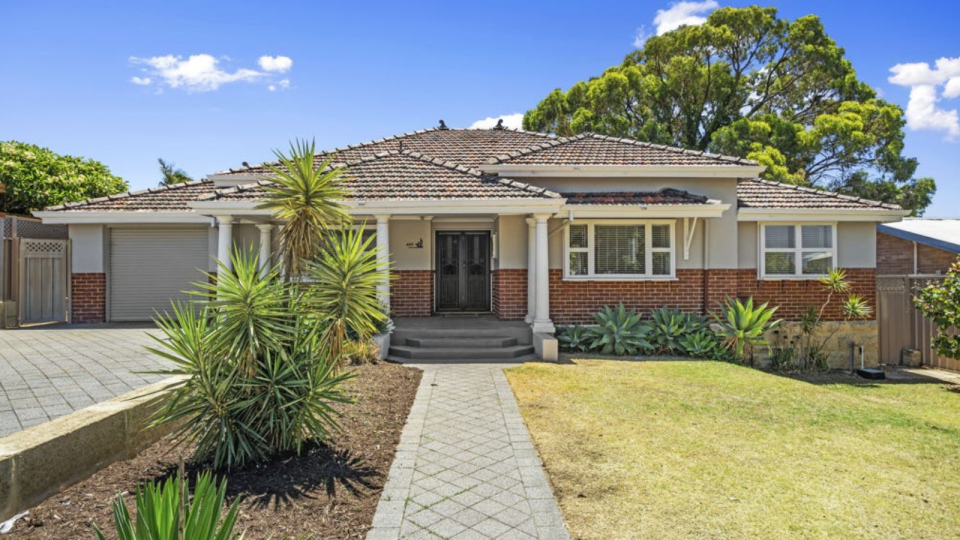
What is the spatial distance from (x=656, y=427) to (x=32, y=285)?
15053 mm

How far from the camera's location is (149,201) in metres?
13.4

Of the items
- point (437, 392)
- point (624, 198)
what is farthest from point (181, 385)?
point (624, 198)

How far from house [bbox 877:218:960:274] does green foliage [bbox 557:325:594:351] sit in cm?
1066

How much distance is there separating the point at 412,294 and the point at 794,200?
31.7 ft

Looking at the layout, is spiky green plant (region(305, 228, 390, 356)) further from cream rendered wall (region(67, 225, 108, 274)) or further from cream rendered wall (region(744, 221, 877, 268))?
cream rendered wall (region(744, 221, 877, 268))

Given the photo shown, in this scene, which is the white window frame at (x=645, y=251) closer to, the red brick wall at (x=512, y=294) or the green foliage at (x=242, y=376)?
the red brick wall at (x=512, y=294)

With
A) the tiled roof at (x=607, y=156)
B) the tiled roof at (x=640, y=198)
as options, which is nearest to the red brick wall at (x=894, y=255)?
the tiled roof at (x=607, y=156)

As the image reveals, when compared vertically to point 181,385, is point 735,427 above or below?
below

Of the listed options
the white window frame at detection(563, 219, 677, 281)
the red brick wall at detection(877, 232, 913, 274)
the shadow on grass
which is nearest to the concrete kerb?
the shadow on grass

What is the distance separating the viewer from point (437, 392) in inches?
288

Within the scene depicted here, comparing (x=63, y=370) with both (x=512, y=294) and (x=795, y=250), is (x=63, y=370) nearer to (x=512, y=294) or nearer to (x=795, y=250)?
(x=512, y=294)

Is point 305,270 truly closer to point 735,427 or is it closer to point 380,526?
point 380,526

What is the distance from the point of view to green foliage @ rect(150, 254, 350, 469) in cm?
419

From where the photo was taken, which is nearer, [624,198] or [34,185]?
[624,198]
